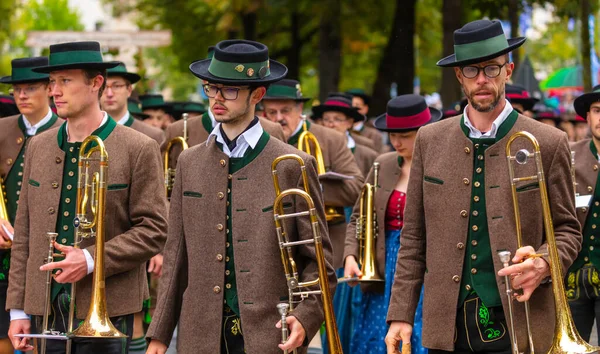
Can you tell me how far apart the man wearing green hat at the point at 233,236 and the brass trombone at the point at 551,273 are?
2.99 feet

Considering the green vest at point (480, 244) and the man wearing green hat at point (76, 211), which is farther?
the man wearing green hat at point (76, 211)

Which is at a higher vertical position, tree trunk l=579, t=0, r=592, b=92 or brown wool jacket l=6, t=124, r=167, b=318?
tree trunk l=579, t=0, r=592, b=92

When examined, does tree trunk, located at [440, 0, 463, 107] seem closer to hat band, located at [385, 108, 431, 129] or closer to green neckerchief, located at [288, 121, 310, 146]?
green neckerchief, located at [288, 121, 310, 146]

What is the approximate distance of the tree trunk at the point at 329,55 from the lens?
80.8ft

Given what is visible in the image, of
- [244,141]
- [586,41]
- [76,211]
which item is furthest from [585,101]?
[586,41]

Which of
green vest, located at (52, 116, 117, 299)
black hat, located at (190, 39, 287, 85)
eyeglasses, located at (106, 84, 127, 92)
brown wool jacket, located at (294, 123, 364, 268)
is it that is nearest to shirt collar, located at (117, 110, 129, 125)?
eyeglasses, located at (106, 84, 127, 92)

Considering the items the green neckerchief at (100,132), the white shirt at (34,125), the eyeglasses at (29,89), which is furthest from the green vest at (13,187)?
the green neckerchief at (100,132)

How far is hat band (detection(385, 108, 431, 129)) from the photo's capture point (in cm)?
895

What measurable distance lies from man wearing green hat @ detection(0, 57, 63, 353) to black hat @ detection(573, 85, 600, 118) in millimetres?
3581

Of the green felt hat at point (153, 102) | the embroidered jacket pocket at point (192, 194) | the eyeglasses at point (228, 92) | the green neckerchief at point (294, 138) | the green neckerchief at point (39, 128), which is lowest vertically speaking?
the embroidered jacket pocket at point (192, 194)

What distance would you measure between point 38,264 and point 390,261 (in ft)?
10.3

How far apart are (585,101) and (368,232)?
1.84 m

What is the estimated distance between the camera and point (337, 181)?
35.1 ft

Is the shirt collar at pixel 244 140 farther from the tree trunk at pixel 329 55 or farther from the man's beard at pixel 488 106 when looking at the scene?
the tree trunk at pixel 329 55
